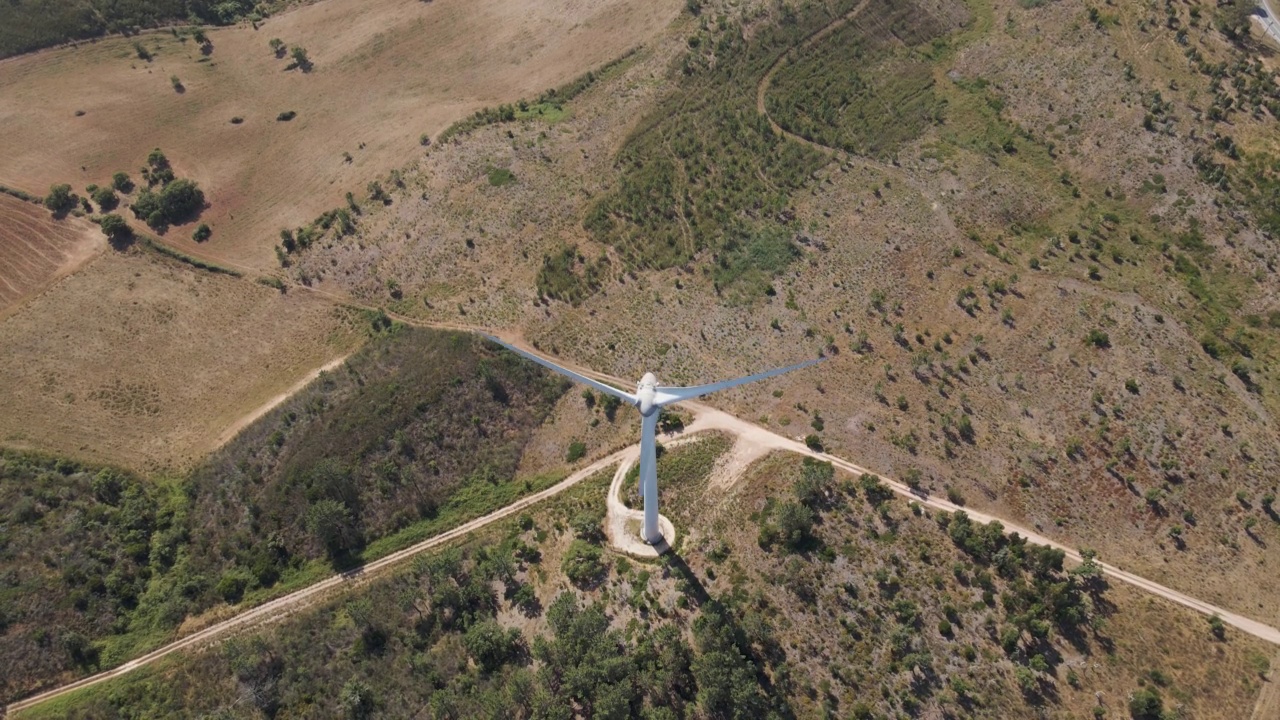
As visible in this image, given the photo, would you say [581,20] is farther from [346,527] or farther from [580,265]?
[346,527]

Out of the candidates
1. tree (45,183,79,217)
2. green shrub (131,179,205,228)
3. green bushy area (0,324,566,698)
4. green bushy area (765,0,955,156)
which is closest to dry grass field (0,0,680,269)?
green shrub (131,179,205,228)

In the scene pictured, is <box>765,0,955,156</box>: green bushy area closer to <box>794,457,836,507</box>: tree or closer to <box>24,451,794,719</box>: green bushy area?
<box>794,457,836,507</box>: tree

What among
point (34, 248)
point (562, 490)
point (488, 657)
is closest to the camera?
point (488, 657)

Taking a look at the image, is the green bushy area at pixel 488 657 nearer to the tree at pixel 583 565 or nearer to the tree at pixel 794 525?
the tree at pixel 583 565

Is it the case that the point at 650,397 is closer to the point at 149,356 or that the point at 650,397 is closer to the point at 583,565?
the point at 583,565

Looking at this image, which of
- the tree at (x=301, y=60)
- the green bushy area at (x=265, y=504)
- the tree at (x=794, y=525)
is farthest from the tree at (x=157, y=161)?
the tree at (x=794, y=525)

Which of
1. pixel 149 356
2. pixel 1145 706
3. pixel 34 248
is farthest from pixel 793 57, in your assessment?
pixel 34 248

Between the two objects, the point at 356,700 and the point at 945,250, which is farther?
the point at 945,250
